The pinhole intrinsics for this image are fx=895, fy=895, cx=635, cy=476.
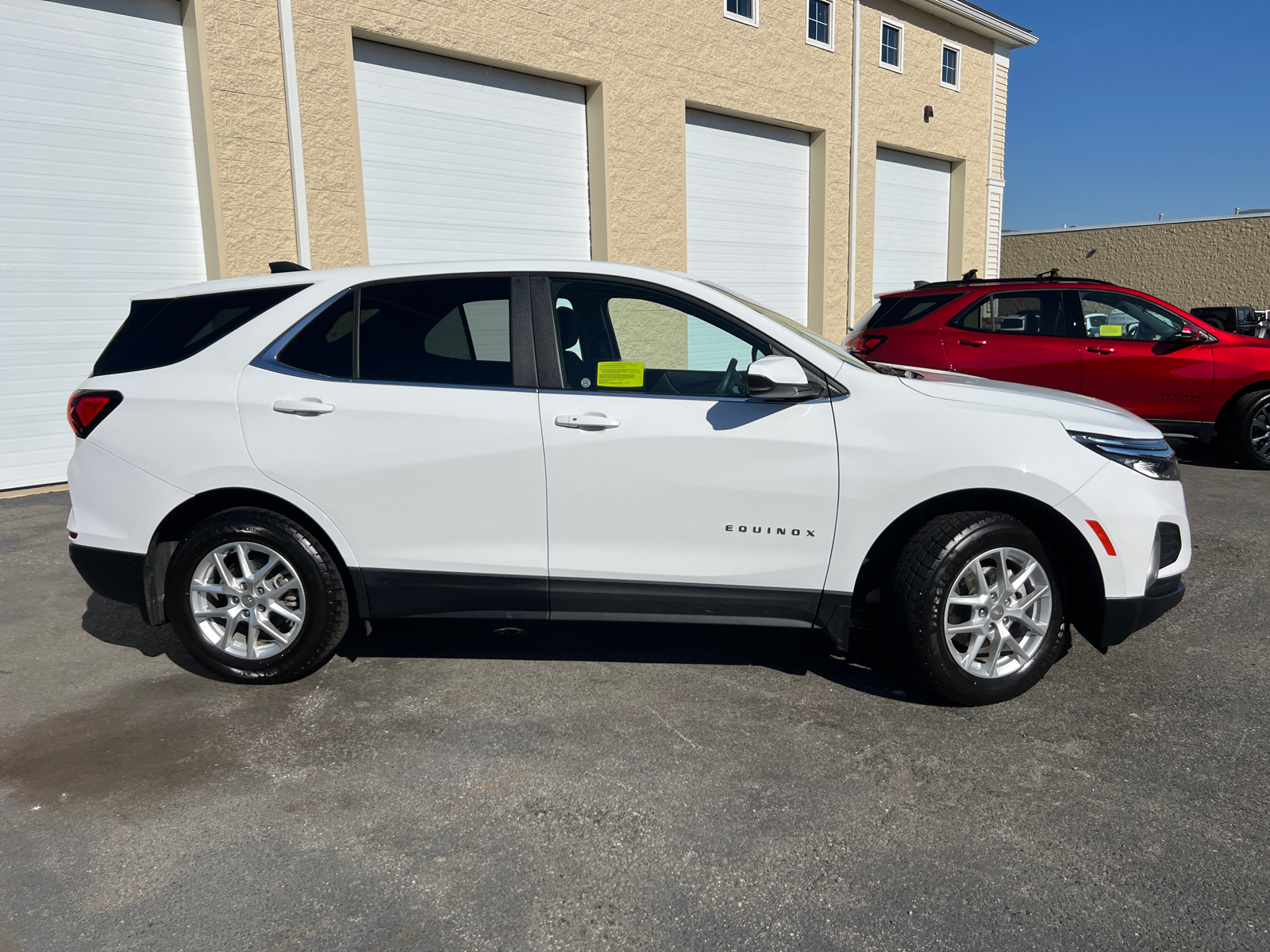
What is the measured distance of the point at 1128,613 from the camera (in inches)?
135

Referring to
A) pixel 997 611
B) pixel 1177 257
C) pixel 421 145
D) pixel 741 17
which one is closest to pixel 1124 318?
pixel 997 611

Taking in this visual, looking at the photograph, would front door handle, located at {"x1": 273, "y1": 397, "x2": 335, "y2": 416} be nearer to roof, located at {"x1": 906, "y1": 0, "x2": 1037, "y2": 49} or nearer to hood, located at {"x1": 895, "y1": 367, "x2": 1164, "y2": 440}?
hood, located at {"x1": 895, "y1": 367, "x2": 1164, "y2": 440}

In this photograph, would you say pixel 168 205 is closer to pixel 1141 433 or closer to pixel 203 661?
pixel 203 661

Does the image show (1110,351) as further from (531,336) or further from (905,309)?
(531,336)

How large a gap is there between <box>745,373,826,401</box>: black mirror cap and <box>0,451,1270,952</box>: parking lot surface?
124 cm

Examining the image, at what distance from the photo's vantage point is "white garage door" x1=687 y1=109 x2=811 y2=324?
1346cm

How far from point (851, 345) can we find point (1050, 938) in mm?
7789

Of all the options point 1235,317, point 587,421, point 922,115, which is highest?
point 922,115

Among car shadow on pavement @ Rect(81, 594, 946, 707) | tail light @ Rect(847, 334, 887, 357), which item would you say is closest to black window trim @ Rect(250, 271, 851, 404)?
car shadow on pavement @ Rect(81, 594, 946, 707)

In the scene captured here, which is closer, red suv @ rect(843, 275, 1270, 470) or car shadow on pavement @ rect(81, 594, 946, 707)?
car shadow on pavement @ rect(81, 594, 946, 707)

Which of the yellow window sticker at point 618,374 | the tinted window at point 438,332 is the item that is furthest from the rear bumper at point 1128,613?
the tinted window at point 438,332

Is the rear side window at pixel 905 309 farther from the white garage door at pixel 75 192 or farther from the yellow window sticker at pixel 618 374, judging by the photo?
the white garage door at pixel 75 192

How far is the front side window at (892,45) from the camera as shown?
16500mm

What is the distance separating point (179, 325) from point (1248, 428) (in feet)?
29.2
